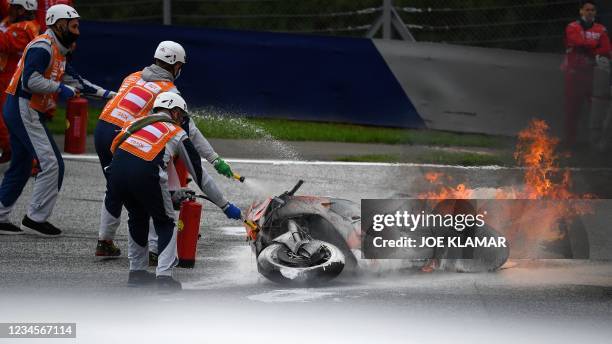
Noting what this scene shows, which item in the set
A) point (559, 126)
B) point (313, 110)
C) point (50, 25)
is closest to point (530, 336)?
point (50, 25)

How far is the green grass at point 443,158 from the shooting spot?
52.1ft

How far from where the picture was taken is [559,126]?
55.4 feet

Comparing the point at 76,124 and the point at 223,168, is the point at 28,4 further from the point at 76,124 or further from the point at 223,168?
the point at 223,168

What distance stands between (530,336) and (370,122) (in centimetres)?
947

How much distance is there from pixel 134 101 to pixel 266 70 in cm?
709

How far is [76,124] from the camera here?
14.0 meters

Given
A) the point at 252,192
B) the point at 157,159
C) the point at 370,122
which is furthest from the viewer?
the point at 370,122

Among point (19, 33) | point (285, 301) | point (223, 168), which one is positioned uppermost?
point (19, 33)

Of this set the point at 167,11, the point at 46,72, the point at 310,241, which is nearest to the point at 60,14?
the point at 46,72

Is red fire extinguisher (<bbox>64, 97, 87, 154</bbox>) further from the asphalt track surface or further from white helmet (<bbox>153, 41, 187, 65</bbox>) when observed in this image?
white helmet (<bbox>153, 41, 187, 65</bbox>)

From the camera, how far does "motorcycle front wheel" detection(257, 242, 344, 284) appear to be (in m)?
9.99

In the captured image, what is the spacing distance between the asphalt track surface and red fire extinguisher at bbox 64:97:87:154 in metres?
1.74

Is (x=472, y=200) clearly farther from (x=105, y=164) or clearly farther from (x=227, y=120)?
(x=227, y=120)

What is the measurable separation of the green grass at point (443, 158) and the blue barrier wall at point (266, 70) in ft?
3.95
